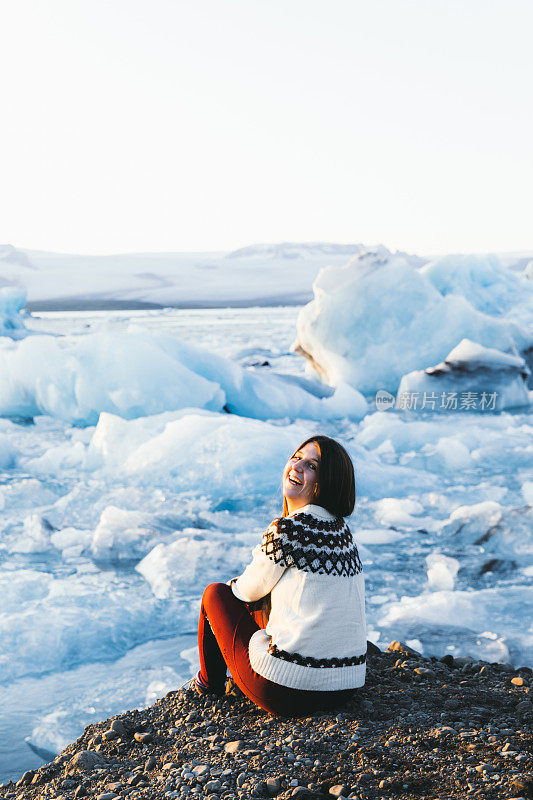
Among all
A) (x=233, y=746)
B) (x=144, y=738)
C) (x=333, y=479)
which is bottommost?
(x=144, y=738)

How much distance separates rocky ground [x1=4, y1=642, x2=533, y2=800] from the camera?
153cm

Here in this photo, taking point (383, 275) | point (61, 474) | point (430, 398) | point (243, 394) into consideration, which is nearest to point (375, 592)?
point (61, 474)

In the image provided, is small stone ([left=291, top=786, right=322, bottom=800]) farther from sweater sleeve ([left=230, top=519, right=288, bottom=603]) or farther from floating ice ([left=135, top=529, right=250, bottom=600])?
floating ice ([left=135, top=529, right=250, bottom=600])

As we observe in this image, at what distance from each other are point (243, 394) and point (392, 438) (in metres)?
1.88

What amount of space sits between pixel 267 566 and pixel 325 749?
447 millimetres

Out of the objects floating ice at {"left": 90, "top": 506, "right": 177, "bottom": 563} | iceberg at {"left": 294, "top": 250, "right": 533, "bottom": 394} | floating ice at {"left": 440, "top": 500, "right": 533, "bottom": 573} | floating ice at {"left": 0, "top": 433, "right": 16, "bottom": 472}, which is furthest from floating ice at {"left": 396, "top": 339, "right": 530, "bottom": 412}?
floating ice at {"left": 90, "top": 506, "right": 177, "bottom": 563}

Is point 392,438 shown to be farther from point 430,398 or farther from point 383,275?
point 383,275

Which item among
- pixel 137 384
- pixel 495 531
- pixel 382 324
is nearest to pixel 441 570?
pixel 495 531

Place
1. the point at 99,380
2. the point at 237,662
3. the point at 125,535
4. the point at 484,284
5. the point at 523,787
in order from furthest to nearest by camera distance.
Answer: the point at 484,284 → the point at 99,380 → the point at 125,535 → the point at 237,662 → the point at 523,787

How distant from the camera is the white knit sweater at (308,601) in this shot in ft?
5.90

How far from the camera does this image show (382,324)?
9516 millimetres

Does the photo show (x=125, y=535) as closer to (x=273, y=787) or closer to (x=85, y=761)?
(x=85, y=761)

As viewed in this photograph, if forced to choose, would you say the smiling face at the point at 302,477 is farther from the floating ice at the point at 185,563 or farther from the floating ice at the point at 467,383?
the floating ice at the point at 467,383

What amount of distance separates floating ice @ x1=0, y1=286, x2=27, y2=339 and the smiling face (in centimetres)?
1407
